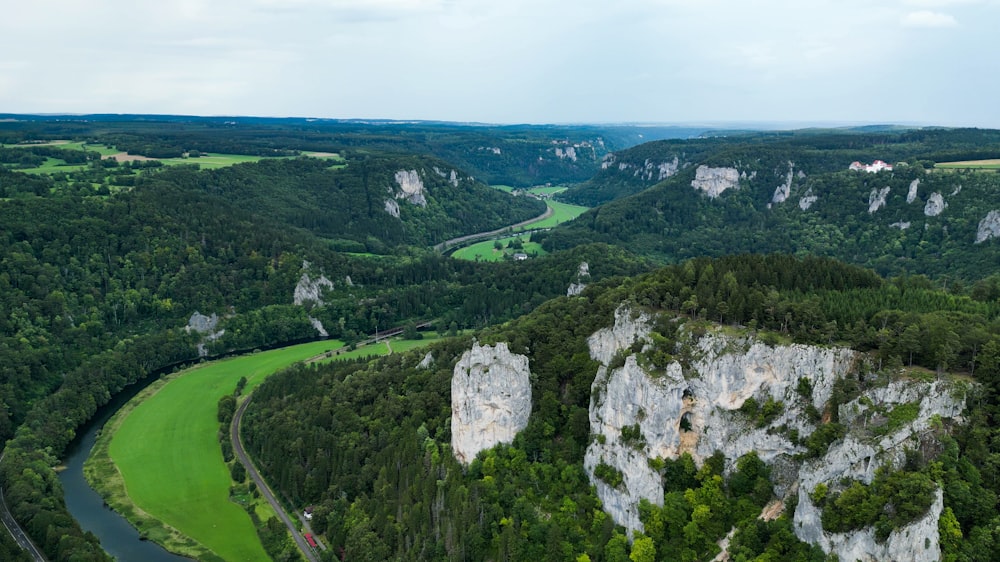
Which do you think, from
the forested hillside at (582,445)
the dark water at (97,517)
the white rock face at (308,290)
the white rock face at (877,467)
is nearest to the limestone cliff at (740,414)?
the white rock face at (877,467)

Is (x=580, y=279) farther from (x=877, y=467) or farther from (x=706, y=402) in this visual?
(x=877, y=467)

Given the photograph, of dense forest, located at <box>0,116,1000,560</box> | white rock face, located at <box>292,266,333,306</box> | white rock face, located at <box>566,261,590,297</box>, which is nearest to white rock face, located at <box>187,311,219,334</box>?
dense forest, located at <box>0,116,1000,560</box>

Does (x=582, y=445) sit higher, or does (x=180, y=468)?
(x=582, y=445)

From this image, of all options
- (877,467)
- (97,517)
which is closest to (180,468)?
(97,517)

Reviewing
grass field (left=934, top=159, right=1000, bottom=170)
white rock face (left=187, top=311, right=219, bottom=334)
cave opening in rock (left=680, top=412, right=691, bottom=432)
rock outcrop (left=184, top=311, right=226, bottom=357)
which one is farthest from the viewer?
grass field (left=934, top=159, right=1000, bottom=170)

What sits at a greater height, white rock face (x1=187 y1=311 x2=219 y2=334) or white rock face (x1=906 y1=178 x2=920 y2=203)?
white rock face (x1=906 y1=178 x2=920 y2=203)

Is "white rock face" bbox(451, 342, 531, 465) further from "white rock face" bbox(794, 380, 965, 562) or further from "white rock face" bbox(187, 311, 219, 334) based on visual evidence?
"white rock face" bbox(187, 311, 219, 334)
